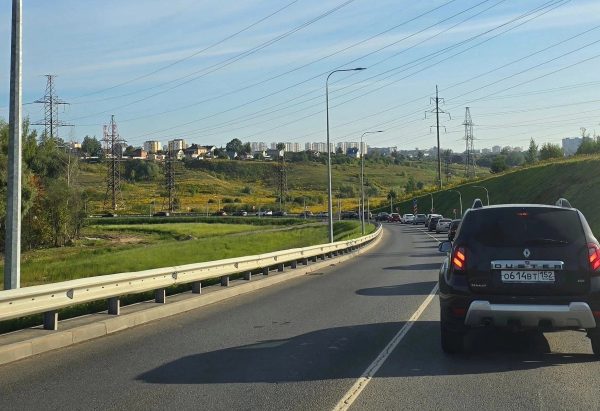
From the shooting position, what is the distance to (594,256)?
330 inches

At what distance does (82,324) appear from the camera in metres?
10.6

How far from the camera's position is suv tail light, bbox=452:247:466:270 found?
28.5 feet

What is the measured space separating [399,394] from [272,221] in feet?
342

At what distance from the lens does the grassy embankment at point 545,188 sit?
231 ft

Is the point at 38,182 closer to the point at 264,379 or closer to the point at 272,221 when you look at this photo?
the point at 272,221

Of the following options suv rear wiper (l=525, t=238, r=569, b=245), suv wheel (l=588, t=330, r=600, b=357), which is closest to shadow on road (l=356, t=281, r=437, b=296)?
suv wheel (l=588, t=330, r=600, b=357)

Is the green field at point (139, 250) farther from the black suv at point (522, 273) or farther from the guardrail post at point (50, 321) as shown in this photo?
the black suv at point (522, 273)

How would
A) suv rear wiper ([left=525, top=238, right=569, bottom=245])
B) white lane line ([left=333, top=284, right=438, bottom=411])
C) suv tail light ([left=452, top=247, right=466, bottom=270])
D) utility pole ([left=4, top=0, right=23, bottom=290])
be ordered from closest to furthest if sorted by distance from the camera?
1. white lane line ([left=333, top=284, right=438, bottom=411])
2. suv rear wiper ([left=525, top=238, right=569, bottom=245])
3. suv tail light ([left=452, top=247, right=466, bottom=270])
4. utility pole ([left=4, top=0, right=23, bottom=290])

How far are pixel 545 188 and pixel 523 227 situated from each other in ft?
279

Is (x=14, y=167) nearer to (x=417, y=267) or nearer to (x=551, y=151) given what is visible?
(x=417, y=267)

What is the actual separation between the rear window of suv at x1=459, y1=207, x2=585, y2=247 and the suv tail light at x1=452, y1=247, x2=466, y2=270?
0.17 meters

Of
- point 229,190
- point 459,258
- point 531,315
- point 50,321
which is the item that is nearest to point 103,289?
point 50,321

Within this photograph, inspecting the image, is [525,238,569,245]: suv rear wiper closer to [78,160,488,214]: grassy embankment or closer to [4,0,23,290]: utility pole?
[4,0,23,290]: utility pole

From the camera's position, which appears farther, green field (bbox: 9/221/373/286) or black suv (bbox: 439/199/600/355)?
green field (bbox: 9/221/373/286)
